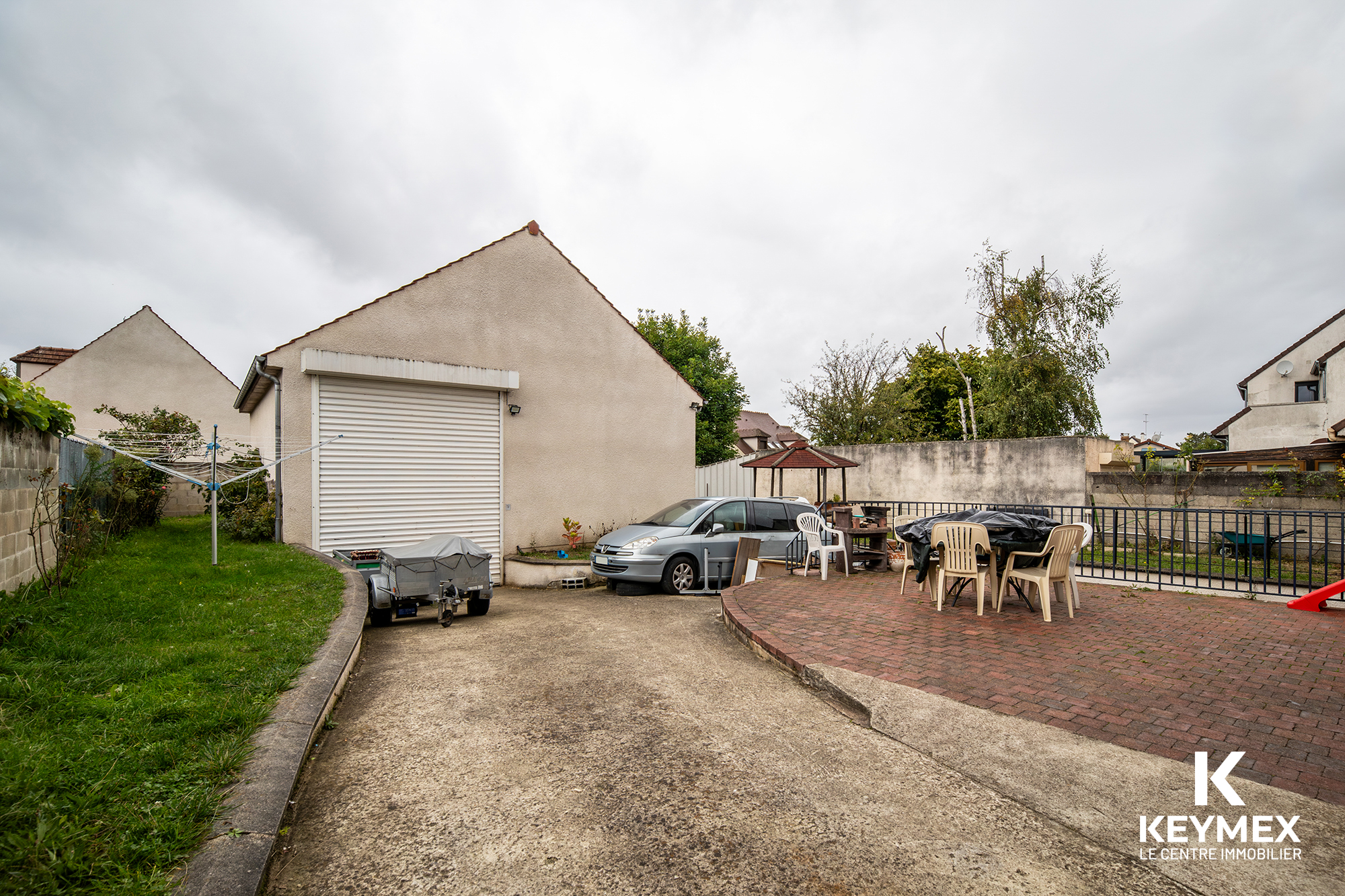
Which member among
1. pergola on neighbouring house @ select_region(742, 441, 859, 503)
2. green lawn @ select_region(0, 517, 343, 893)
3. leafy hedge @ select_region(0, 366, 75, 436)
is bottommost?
green lawn @ select_region(0, 517, 343, 893)

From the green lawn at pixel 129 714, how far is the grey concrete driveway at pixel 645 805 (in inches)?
18.4

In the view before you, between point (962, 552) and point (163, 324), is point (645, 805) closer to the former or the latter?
point (962, 552)

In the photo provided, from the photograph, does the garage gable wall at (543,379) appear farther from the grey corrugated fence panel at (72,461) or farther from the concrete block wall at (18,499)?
the concrete block wall at (18,499)

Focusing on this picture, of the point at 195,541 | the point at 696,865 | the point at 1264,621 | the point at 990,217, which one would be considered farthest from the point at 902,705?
the point at 990,217

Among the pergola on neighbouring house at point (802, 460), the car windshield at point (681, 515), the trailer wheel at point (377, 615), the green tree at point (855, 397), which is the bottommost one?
the trailer wheel at point (377, 615)

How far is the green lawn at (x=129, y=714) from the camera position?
6.63ft

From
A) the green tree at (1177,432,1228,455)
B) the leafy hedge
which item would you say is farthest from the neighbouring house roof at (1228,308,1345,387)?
the leafy hedge

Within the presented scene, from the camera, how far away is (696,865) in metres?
2.38

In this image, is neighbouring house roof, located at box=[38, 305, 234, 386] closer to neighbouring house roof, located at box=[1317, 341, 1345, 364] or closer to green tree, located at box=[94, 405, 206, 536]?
green tree, located at box=[94, 405, 206, 536]

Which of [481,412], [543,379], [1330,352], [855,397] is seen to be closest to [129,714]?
[481,412]

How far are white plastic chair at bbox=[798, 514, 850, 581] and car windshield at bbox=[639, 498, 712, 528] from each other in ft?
5.62

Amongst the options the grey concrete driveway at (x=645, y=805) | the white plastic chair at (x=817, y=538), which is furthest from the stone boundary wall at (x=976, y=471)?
the grey concrete driveway at (x=645, y=805)

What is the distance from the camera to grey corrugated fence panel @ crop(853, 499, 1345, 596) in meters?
7.93

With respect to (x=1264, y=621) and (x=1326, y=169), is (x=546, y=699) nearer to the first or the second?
(x=1264, y=621)
